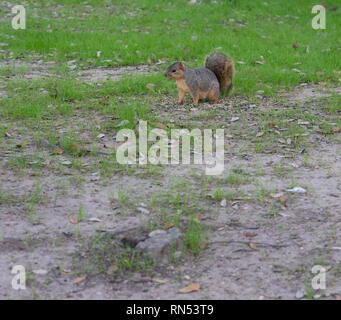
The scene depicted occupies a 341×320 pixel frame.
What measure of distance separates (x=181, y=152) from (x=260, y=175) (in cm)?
86

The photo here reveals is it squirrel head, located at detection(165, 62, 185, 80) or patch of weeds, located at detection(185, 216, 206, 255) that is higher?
squirrel head, located at detection(165, 62, 185, 80)

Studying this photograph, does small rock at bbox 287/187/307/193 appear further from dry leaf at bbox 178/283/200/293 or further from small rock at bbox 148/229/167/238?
dry leaf at bbox 178/283/200/293

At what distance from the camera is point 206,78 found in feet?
19.8

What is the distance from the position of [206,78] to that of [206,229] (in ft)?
9.81

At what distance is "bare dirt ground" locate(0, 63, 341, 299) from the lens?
112 inches

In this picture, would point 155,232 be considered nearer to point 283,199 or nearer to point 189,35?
point 283,199

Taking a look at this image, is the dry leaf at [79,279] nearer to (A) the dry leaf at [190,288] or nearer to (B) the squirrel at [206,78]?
(A) the dry leaf at [190,288]

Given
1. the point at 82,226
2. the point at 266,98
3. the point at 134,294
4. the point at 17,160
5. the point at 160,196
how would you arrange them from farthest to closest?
the point at 266,98
the point at 17,160
the point at 160,196
the point at 82,226
the point at 134,294

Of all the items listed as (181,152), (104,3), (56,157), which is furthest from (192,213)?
(104,3)

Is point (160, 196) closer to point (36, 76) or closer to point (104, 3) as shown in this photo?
point (36, 76)

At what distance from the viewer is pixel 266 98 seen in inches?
253

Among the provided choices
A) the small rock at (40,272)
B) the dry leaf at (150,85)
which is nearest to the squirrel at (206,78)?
the dry leaf at (150,85)

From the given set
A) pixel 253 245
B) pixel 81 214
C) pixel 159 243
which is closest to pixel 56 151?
pixel 81 214

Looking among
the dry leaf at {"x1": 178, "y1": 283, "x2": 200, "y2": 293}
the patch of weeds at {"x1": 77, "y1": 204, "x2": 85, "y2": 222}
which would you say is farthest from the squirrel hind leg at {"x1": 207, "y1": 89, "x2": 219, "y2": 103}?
the dry leaf at {"x1": 178, "y1": 283, "x2": 200, "y2": 293}
